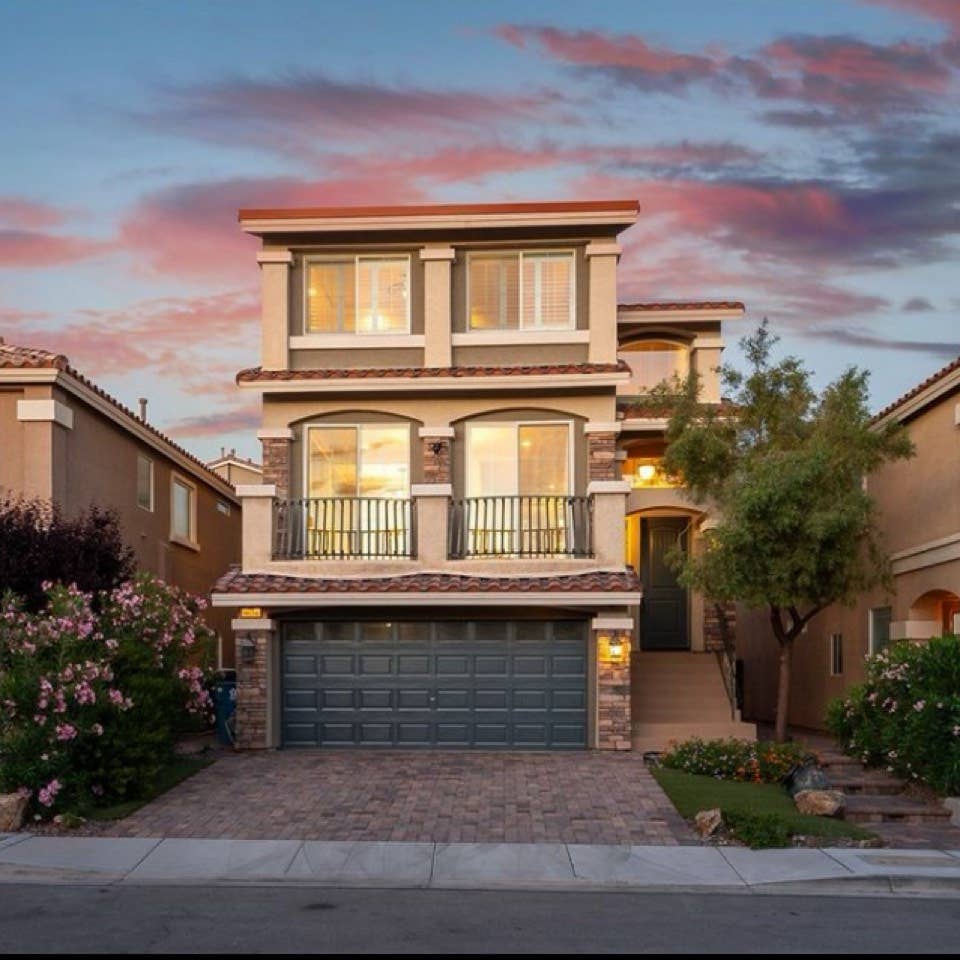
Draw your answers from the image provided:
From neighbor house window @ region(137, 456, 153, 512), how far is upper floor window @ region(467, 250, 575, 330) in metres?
8.28

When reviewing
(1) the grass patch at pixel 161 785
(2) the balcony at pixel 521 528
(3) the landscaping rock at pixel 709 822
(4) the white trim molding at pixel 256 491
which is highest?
(4) the white trim molding at pixel 256 491

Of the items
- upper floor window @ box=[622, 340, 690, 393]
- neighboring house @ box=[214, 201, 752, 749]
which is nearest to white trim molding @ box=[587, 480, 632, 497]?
neighboring house @ box=[214, 201, 752, 749]

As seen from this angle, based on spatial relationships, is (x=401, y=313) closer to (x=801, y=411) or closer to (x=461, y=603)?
(x=461, y=603)

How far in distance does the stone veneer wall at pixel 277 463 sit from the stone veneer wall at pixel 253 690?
274 cm

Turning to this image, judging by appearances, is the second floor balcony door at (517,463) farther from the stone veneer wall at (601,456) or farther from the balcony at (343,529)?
the balcony at (343,529)

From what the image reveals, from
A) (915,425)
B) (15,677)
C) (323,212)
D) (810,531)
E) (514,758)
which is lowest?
(514,758)

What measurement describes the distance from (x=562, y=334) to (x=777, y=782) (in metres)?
9.22

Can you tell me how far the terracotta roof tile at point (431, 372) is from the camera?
2295 cm

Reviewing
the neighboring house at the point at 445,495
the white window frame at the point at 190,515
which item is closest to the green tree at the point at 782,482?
the neighboring house at the point at 445,495

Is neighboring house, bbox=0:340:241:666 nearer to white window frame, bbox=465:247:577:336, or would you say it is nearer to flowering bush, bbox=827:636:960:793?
white window frame, bbox=465:247:577:336

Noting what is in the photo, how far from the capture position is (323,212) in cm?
2353

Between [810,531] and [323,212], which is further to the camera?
[323,212]

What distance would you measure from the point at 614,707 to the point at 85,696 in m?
9.37

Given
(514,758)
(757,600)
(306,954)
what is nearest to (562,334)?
(757,600)
